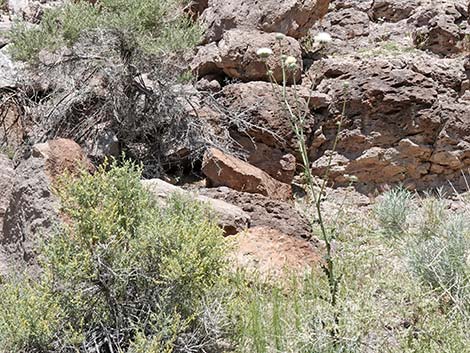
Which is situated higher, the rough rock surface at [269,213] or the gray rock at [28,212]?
the gray rock at [28,212]

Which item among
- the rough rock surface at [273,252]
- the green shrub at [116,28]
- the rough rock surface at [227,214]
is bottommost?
the rough rock surface at [273,252]

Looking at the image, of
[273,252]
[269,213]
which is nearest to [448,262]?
[273,252]

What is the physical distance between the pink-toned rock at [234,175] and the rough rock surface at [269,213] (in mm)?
726

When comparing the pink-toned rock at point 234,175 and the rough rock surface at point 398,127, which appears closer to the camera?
the pink-toned rock at point 234,175

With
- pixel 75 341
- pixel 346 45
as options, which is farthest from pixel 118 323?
pixel 346 45

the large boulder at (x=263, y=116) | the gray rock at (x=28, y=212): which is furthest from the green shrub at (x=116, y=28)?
the gray rock at (x=28, y=212)

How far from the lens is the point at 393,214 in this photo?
6.17 metres

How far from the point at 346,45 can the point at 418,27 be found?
3.56 ft

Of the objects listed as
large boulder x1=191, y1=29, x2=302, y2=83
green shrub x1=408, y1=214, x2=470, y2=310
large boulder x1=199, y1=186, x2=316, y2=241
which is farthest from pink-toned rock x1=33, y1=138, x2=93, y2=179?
large boulder x1=191, y1=29, x2=302, y2=83

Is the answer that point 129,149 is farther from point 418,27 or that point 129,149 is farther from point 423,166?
point 418,27

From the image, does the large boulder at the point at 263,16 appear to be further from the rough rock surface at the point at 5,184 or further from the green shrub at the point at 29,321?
the green shrub at the point at 29,321

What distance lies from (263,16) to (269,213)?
134 inches

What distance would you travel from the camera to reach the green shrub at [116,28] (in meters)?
6.50

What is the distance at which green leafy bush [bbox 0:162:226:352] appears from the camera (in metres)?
2.85
